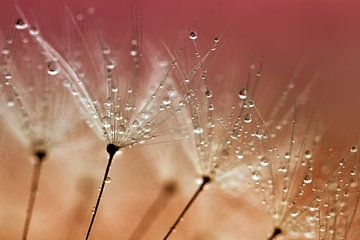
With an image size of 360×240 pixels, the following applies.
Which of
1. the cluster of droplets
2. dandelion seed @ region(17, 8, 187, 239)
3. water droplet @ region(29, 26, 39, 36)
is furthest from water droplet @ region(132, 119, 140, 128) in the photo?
water droplet @ region(29, 26, 39, 36)

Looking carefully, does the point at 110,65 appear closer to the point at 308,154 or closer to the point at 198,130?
the point at 198,130

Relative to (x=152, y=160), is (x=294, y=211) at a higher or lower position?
lower

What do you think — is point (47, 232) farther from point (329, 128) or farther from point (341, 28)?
point (341, 28)

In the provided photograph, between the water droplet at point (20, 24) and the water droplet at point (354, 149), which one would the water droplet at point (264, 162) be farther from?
the water droplet at point (20, 24)

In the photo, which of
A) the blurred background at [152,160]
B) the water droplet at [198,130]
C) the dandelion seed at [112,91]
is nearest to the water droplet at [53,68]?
the dandelion seed at [112,91]

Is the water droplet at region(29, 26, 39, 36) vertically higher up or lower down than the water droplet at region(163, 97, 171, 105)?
higher up

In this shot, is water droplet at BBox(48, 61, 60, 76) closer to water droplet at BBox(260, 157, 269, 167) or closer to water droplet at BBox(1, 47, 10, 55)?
water droplet at BBox(1, 47, 10, 55)

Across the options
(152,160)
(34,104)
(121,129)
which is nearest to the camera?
(121,129)

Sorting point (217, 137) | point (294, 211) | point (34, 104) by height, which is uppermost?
point (34, 104)

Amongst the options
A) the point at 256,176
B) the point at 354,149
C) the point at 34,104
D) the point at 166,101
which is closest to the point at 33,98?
the point at 34,104
